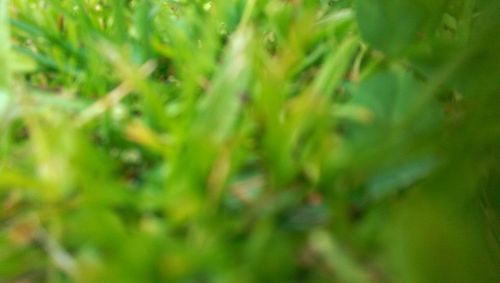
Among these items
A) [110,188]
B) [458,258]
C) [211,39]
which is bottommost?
[458,258]

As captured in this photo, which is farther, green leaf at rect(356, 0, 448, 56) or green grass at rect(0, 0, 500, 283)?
green leaf at rect(356, 0, 448, 56)

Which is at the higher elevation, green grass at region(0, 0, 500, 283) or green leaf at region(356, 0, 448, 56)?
green leaf at region(356, 0, 448, 56)

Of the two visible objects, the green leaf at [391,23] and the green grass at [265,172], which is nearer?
the green grass at [265,172]

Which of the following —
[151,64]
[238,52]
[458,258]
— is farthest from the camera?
[151,64]

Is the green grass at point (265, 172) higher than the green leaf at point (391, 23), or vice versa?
the green leaf at point (391, 23)

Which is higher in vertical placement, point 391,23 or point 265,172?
point 391,23

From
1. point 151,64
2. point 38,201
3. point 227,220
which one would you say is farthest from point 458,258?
point 151,64

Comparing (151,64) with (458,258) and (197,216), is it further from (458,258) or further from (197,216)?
(458,258)

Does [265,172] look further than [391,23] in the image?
No
